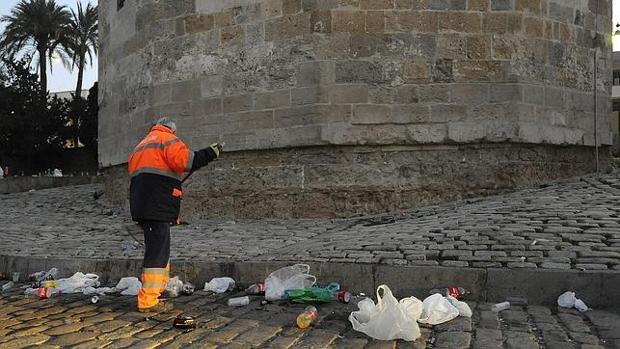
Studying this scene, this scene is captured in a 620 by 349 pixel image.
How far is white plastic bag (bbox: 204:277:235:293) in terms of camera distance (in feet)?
18.7

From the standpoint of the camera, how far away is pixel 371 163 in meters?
8.95

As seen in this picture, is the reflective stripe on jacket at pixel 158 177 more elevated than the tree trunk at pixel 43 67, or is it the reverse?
the tree trunk at pixel 43 67

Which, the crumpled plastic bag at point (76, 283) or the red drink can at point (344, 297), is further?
the crumpled plastic bag at point (76, 283)

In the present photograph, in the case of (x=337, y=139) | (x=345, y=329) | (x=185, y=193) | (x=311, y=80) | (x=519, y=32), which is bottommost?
(x=345, y=329)

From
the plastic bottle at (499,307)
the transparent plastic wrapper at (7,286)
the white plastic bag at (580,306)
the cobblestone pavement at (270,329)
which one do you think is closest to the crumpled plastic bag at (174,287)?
the cobblestone pavement at (270,329)

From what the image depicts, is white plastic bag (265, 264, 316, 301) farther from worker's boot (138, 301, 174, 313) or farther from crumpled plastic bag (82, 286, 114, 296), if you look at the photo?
crumpled plastic bag (82, 286, 114, 296)

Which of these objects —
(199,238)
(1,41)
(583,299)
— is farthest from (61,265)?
(1,41)

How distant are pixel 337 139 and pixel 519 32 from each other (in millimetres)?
3324

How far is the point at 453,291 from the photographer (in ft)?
16.1

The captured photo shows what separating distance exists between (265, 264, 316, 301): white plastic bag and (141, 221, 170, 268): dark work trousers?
92 cm

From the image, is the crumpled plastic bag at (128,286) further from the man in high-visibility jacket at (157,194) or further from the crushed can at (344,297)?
the crushed can at (344,297)

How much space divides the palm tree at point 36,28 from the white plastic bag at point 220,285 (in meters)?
30.5

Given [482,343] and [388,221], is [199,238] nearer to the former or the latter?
[388,221]

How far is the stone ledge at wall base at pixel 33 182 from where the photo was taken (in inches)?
709
